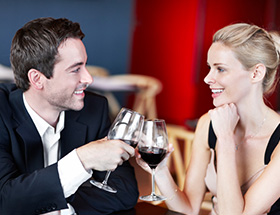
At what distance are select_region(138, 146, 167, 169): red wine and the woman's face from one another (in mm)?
513

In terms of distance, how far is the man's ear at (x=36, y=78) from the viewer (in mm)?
1838

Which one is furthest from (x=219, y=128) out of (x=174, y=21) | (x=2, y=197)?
(x=174, y=21)

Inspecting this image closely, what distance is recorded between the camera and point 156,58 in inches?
299

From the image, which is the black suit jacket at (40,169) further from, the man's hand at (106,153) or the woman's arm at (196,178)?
the woman's arm at (196,178)

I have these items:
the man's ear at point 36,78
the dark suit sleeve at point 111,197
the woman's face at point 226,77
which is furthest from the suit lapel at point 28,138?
the woman's face at point 226,77

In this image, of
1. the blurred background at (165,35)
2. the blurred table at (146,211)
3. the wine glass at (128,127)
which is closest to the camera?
the wine glass at (128,127)

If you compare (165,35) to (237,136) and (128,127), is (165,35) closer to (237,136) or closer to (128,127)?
(237,136)

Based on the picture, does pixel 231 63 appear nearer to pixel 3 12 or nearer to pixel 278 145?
pixel 278 145

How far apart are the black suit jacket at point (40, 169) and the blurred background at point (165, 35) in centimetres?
488

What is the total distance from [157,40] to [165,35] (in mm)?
173

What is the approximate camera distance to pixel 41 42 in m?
1.78

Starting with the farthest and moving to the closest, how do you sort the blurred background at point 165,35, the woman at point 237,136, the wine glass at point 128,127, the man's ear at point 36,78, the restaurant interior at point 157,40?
the blurred background at point 165,35
the restaurant interior at point 157,40
the man's ear at point 36,78
the woman at point 237,136
the wine glass at point 128,127

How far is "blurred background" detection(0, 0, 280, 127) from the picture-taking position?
696cm

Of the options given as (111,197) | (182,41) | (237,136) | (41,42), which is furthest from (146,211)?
(182,41)
